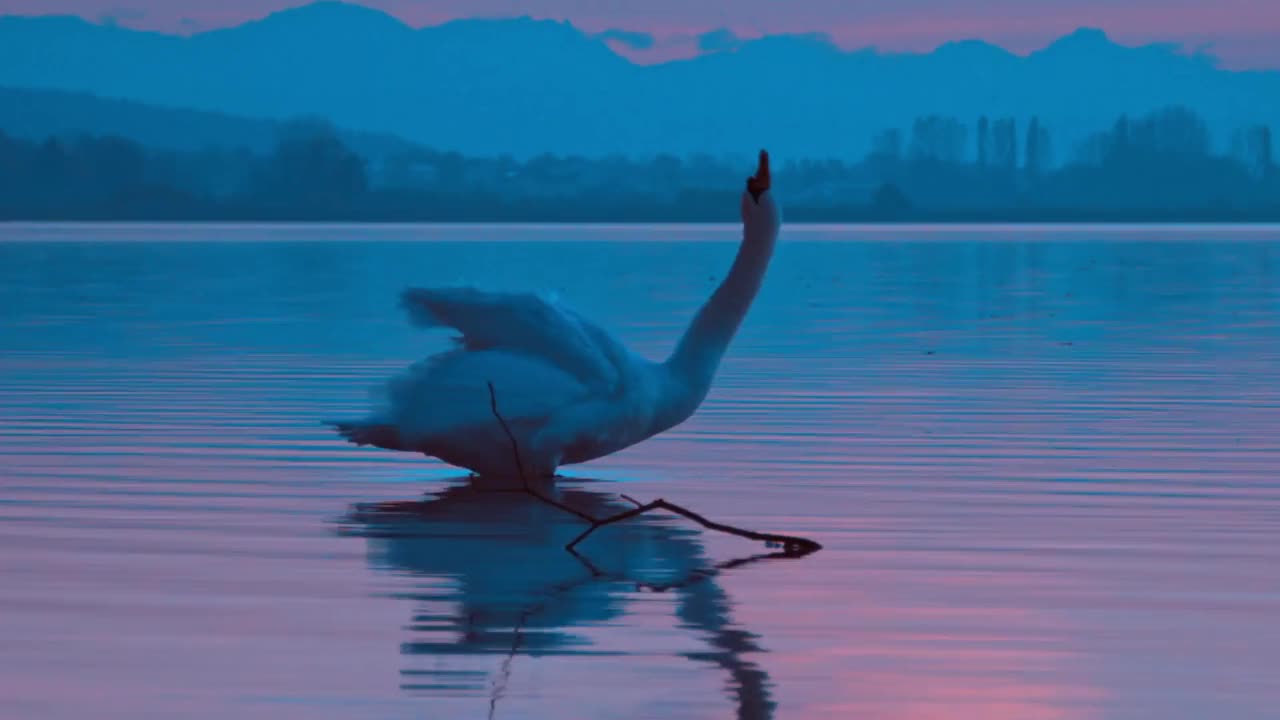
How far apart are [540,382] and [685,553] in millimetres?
2434

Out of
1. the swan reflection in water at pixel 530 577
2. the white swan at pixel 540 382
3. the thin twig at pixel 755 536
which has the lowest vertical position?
the swan reflection in water at pixel 530 577

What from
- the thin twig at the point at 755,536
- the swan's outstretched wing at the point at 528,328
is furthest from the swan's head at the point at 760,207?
the thin twig at the point at 755,536

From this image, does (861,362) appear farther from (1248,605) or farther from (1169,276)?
(1169,276)

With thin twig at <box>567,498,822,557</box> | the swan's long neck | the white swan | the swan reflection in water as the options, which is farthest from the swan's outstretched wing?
thin twig at <box>567,498,822,557</box>

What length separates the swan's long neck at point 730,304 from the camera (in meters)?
14.4

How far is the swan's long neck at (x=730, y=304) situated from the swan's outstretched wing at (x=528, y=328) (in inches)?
23.4

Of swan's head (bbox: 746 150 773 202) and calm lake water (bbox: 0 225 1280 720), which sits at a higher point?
swan's head (bbox: 746 150 773 202)

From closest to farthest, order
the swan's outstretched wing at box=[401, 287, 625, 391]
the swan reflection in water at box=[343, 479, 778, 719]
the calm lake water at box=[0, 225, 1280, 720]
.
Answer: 1. the calm lake water at box=[0, 225, 1280, 720]
2. the swan reflection in water at box=[343, 479, 778, 719]
3. the swan's outstretched wing at box=[401, 287, 625, 391]

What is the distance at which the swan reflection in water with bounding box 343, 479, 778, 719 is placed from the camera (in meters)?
8.79

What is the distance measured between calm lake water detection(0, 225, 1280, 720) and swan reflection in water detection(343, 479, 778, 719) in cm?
3

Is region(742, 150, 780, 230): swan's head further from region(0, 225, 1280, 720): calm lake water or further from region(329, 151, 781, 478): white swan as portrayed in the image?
region(0, 225, 1280, 720): calm lake water

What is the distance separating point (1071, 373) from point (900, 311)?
1528 cm

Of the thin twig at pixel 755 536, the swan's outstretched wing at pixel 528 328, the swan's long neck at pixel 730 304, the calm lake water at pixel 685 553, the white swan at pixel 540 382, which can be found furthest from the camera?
the swan's long neck at pixel 730 304

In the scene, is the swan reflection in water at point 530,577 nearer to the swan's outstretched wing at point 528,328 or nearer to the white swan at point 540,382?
the white swan at point 540,382
